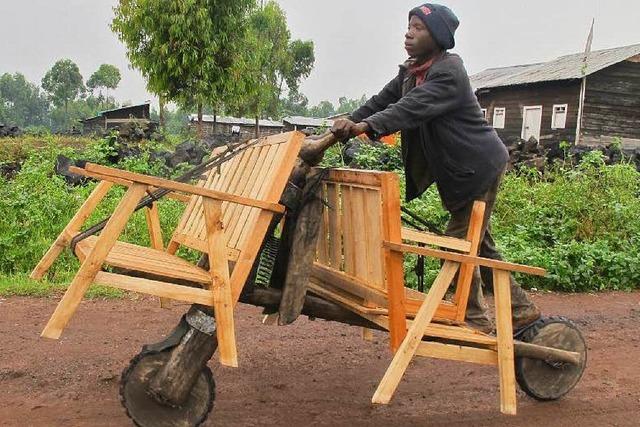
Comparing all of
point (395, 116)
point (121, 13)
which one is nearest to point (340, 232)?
point (395, 116)

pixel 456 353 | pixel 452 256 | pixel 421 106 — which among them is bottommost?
pixel 456 353

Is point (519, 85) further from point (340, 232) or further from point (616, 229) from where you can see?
point (340, 232)

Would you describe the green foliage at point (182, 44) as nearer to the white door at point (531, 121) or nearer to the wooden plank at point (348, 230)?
the white door at point (531, 121)

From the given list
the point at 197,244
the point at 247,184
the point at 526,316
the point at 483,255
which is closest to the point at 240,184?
the point at 247,184

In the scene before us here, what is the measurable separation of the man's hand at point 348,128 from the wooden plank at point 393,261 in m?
0.28

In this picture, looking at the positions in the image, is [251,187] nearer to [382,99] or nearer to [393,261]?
[393,261]

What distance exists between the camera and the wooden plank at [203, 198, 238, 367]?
315cm

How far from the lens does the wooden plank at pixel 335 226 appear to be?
3.78 metres

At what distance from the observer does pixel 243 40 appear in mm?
26703

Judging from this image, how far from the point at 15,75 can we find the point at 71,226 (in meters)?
130

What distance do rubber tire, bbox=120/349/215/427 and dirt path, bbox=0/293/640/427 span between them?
31cm

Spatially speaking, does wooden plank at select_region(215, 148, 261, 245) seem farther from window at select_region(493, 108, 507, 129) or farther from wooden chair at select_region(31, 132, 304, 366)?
Result: window at select_region(493, 108, 507, 129)

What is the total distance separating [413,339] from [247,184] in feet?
3.80

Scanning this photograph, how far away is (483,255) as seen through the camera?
418 centimetres
